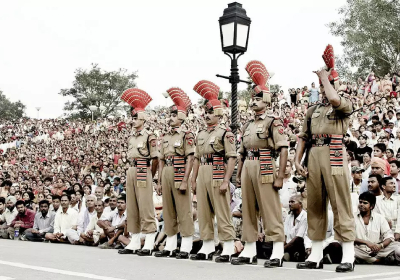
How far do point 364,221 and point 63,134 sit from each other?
30767mm

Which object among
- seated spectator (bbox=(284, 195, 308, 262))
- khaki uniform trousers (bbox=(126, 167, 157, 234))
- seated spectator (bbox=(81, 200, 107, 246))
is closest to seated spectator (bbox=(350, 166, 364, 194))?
seated spectator (bbox=(284, 195, 308, 262))

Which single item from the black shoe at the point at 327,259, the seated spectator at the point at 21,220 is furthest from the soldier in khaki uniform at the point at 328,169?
the seated spectator at the point at 21,220

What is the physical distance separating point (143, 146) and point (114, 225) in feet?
9.01

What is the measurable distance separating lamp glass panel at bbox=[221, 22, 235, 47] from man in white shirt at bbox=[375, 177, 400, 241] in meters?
3.37

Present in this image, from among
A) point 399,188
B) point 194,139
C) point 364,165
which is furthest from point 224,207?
point 364,165

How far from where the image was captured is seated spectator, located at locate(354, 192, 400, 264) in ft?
25.4

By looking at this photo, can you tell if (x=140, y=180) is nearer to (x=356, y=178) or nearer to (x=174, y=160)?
(x=174, y=160)

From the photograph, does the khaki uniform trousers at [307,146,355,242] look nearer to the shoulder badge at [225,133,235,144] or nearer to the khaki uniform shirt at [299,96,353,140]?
the khaki uniform shirt at [299,96,353,140]

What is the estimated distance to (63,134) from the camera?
3691 centimetres

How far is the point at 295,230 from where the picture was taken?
347 inches

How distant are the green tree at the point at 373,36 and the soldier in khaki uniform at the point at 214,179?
105 feet

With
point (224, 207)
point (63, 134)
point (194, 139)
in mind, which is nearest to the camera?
point (224, 207)

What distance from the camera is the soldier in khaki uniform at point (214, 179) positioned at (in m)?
7.91

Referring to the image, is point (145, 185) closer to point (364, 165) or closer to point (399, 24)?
point (364, 165)
